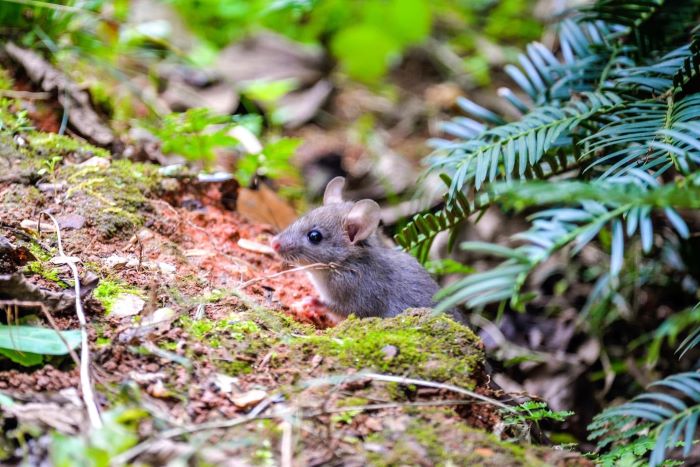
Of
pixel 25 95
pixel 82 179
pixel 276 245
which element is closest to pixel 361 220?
pixel 276 245

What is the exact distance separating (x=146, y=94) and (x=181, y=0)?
2.91 meters

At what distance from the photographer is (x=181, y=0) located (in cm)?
933

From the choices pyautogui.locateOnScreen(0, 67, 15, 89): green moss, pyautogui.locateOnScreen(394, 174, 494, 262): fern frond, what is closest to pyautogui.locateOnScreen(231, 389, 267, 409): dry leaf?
pyautogui.locateOnScreen(394, 174, 494, 262): fern frond

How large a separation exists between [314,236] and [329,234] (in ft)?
→ 0.40

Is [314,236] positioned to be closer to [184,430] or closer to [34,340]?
[34,340]

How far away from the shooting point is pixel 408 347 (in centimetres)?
326

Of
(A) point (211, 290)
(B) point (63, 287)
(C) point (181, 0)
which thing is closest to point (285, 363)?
(A) point (211, 290)

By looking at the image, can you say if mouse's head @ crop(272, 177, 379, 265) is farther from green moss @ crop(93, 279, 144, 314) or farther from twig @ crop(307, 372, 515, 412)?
twig @ crop(307, 372, 515, 412)

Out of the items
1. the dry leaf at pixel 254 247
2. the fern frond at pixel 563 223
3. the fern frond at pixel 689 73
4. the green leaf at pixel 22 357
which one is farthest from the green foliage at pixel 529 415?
the dry leaf at pixel 254 247

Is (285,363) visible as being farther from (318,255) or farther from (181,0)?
(181,0)

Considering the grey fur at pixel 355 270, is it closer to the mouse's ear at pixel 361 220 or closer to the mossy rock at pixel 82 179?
the mouse's ear at pixel 361 220

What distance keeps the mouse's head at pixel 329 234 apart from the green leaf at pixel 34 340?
2.33 m

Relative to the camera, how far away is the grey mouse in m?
5.00

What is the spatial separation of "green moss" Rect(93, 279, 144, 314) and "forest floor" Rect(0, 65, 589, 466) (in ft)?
0.04
